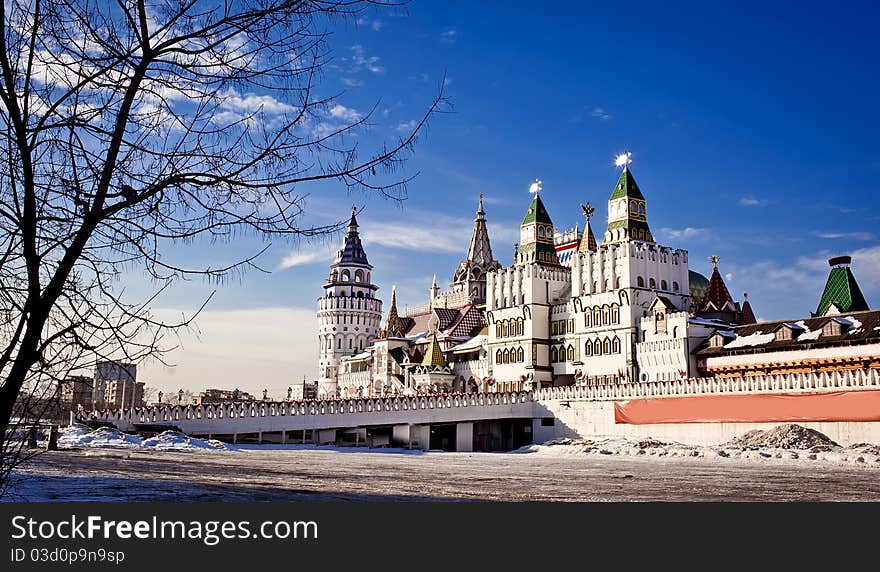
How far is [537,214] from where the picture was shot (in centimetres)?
7444

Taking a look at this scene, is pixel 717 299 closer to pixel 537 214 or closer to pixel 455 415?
pixel 537 214

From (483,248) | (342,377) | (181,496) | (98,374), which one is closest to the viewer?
(98,374)

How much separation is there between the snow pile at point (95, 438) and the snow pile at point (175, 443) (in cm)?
62

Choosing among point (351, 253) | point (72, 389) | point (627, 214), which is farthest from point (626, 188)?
point (72, 389)

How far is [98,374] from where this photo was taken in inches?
259

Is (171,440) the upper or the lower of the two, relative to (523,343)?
lower

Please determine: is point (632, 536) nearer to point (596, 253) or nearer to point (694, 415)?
point (694, 415)

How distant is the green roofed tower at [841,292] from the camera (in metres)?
57.8

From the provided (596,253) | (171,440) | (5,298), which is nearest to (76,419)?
(171,440)

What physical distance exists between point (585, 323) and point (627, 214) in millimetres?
9922

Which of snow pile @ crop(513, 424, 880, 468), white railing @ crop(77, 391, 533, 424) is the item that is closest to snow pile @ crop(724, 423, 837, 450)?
snow pile @ crop(513, 424, 880, 468)

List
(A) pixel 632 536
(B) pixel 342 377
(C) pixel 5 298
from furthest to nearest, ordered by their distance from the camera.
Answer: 1. (B) pixel 342 377
2. (A) pixel 632 536
3. (C) pixel 5 298

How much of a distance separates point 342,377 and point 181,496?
3323 inches

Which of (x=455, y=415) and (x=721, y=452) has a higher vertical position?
(x=455, y=415)
